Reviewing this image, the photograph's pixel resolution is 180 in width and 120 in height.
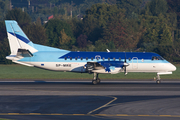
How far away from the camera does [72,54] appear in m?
34.8

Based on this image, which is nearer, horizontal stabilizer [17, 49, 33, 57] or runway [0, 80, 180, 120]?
runway [0, 80, 180, 120]

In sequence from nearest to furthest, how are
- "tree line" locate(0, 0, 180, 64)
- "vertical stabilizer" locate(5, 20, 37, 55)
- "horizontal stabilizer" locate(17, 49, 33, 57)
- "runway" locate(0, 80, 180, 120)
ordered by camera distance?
"runway" locate(0, 80, 180, 120) < "horizontal stabilizer" locate(17, 49, 33, 57) < "vertical stabilizer" locate(5, 20, 37, 55) < "tree line" locate(0, 0, 180, 64)

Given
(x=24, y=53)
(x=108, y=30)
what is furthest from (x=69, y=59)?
(x=108, y=30)

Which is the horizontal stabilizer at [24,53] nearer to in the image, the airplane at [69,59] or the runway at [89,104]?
the airplane at [69,59]

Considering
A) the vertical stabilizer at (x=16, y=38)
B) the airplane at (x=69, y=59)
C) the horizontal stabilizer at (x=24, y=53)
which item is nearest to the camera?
the horizontal stabilizer at (x=24, y=53)

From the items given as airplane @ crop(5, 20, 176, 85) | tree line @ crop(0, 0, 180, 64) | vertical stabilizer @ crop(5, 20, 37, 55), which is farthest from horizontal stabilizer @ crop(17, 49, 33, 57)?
tree line @ crop(0, 0, 180, 64)

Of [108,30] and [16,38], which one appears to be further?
[108,30]

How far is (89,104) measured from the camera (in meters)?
21.4

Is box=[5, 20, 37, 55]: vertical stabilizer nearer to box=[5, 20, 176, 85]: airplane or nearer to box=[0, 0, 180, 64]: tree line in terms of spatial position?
box=[5, 20, 176, 85]: airplane

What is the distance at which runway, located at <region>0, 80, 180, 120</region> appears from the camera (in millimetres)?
17875

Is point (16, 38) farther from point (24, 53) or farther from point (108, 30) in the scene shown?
point (108, 30)

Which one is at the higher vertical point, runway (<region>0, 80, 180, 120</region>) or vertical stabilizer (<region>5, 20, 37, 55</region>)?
vertical stabilizer (<region>5, 20, 37, 55</region>)

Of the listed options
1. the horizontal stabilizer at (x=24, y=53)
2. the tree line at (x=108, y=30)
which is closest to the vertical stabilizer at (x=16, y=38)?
the horizontal stabilizer at (x=24, y=53)

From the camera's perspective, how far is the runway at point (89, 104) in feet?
58.6
